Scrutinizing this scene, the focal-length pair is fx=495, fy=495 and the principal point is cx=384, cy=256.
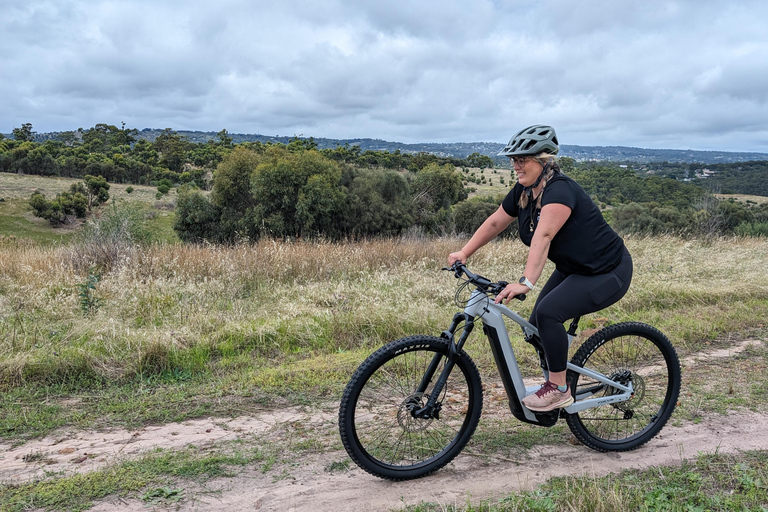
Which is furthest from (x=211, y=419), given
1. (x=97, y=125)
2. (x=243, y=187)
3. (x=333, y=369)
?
(x=97, y=125)

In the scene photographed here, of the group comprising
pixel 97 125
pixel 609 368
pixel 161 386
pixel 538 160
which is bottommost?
pixel 161 386

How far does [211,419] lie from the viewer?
14.3 feet

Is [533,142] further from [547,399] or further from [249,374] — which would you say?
[249,374]

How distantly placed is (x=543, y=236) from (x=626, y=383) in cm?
166

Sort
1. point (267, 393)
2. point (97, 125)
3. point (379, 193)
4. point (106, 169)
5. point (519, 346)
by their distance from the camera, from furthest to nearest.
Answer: point (97, 125) → point (106, 169) → point (379, 193) → point (519, 346) → point (267, 393)

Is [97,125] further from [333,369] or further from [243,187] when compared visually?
[333,369]

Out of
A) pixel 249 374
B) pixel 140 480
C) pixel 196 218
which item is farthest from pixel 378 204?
pixel 140 480

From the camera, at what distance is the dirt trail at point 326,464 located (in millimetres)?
3139

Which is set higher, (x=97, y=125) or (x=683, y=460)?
(x=97, y=125)

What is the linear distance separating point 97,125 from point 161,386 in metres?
117

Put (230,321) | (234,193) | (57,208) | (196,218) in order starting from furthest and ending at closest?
(57,208) < (234,193) < (196,218) < (230,321)

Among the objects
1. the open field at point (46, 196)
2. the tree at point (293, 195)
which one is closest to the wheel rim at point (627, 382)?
the open field at point (46, 196)

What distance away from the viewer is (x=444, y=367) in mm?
3451

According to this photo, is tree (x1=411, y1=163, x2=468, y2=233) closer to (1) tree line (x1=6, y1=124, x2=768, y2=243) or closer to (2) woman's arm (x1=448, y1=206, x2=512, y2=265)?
(1) tree line (x1=6, y1=124, x2=768, y2=243)
